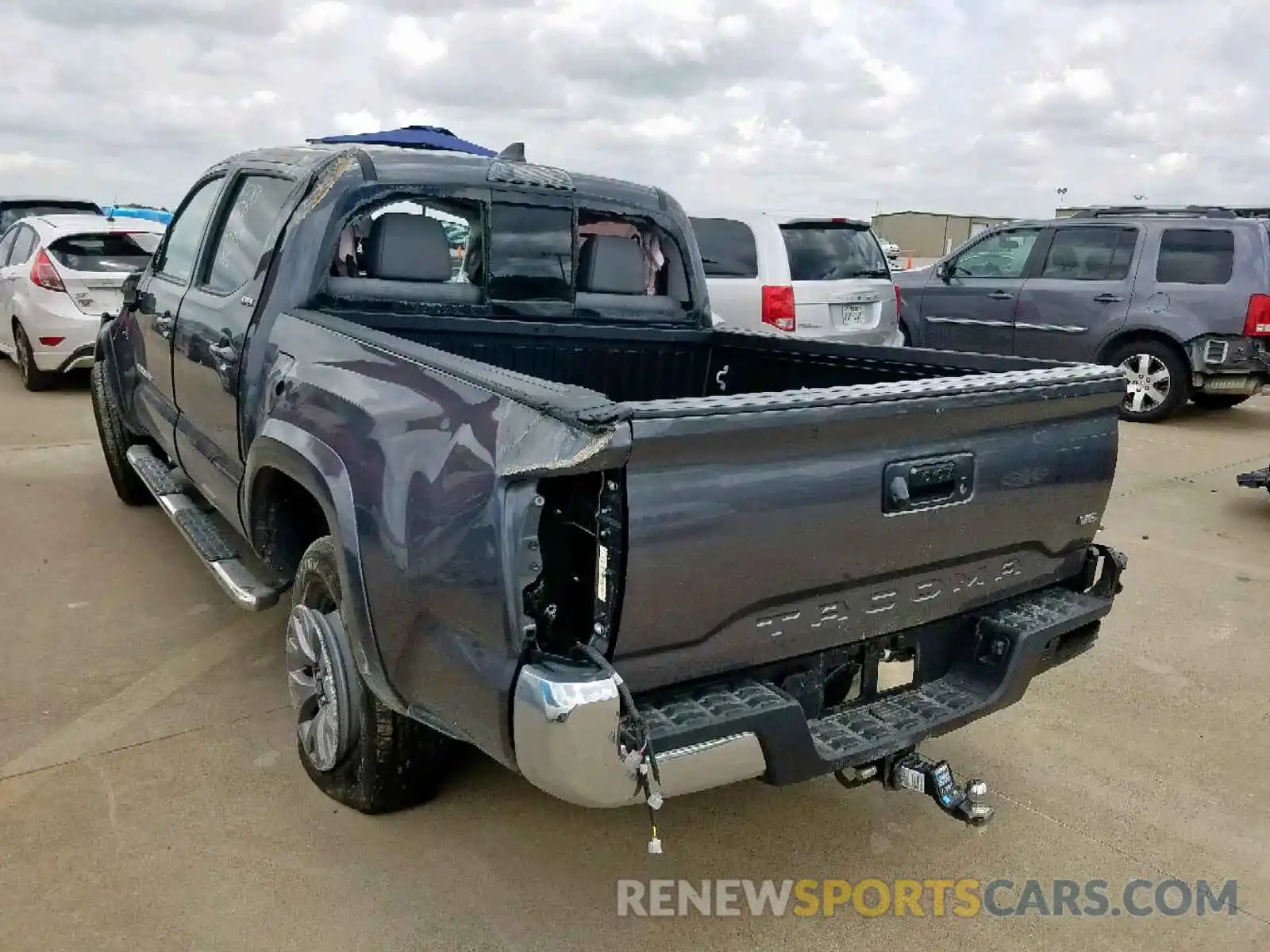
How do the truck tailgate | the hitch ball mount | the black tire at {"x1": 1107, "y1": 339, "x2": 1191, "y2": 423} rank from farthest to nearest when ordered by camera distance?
the black tire at {"x1": 1107, "y1": 339, "x2": 1191, "y2": 423} < the hitch ball mount < the truck tailgate

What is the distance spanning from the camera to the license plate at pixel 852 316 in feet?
27.6

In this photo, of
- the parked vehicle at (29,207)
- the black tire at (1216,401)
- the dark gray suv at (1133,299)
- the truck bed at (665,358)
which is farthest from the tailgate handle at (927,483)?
the parked vehicle at (29,207)

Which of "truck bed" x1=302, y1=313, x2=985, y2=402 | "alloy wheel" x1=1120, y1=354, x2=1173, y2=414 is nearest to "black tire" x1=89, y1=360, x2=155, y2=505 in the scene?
"truck bed" x1=302, y1=313, x2=985, y2=402

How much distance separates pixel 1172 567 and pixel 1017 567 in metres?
3.18

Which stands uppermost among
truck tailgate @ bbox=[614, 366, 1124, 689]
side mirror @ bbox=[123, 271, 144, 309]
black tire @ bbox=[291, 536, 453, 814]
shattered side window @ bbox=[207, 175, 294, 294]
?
shattered side window @ bbox=[207, 175, 294, 294]

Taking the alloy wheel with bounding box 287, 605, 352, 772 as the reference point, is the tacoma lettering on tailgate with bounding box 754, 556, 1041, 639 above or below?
above

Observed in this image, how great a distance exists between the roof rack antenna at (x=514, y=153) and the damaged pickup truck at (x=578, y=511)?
0.01m

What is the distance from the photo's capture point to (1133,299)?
30.9ft

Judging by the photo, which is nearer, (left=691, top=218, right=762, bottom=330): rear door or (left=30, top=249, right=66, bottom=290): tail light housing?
(left=691, top=218, right=762, bottom=330): rear door

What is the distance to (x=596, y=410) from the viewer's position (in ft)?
6.62

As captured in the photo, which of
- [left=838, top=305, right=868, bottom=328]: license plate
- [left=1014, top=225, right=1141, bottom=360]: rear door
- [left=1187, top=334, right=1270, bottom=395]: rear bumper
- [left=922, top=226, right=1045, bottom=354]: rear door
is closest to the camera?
[left=838, top=305, right=868, bottom=328]: license plate

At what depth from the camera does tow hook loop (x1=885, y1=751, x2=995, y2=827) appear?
8.68 ft

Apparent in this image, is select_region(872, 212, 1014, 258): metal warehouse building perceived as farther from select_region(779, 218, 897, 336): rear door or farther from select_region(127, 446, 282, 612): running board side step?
select_region(127, 446, 282, 612): running board side step

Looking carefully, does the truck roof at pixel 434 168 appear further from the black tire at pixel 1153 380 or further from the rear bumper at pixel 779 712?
the black tire at pixel 1153 380
